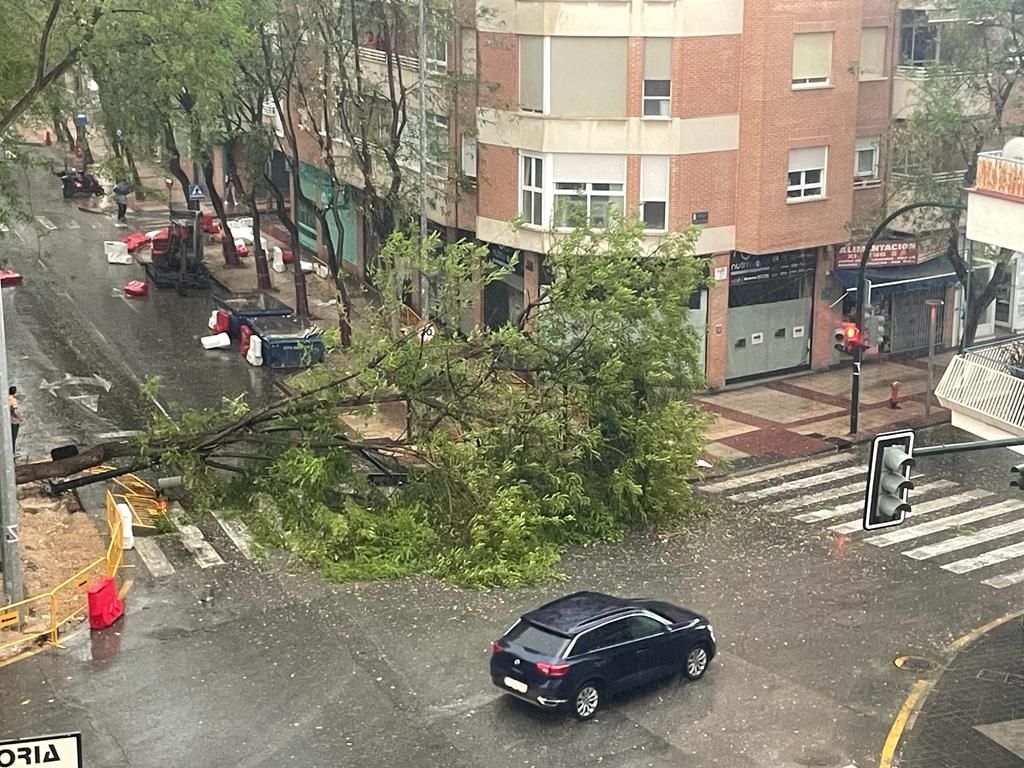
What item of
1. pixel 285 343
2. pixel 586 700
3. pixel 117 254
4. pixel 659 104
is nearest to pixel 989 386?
pixel 586 700

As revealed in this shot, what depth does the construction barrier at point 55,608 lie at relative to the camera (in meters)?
20.8

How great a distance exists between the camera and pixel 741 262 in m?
35.9

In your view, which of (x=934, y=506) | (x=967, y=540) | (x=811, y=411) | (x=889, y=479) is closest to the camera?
(x=889, y=479)

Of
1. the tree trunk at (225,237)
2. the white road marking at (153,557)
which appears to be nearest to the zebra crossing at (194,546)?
the white road marking at (153,557)

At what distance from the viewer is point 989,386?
77.9 feet

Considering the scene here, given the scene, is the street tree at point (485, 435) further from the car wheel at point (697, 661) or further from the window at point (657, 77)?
the window at point (657, 77)

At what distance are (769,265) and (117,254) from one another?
76.2ft

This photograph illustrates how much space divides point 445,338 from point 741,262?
1438 cm

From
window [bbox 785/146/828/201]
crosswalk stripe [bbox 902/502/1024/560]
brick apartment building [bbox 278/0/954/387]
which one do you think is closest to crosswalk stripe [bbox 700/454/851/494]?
crosswalk stripe [bbox 902/502/1024/560]

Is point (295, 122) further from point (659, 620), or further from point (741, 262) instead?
point (659, 620)

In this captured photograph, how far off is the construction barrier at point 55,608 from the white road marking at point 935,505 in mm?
12390

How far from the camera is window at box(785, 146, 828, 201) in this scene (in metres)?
35.5

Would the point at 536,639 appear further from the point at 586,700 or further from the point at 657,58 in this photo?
the point at 657,58

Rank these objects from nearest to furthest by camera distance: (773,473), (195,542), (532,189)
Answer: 1. (195,542)
2. (773,473)
3. (532,189)
